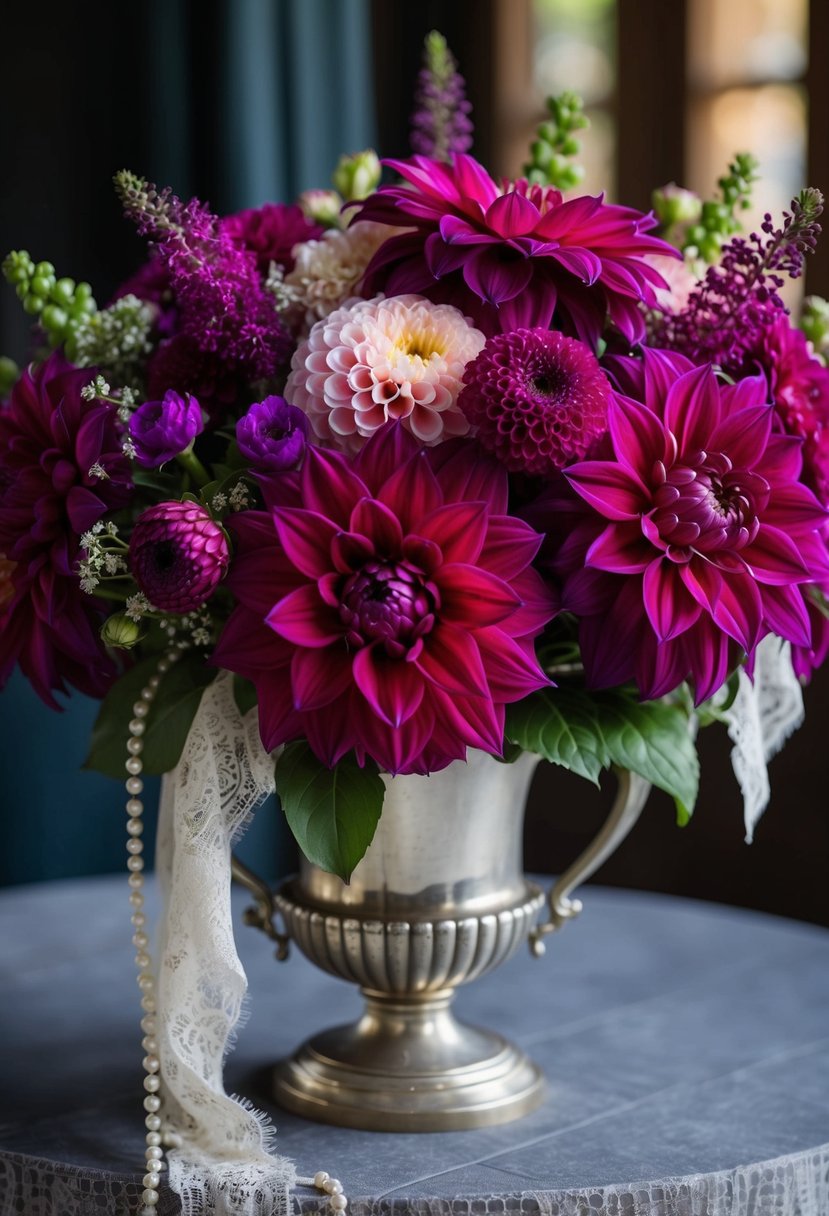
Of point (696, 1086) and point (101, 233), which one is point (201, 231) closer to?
point (696, 1086)

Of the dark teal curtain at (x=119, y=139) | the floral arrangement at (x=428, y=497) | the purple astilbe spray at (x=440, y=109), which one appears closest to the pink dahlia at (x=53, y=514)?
the floral arrangement at (x=428, y=497)

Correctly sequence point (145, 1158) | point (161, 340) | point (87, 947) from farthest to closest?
point (87, 947)
point (161, 340)
point (145, 1158)

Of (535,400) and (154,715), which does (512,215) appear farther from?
(154,715)

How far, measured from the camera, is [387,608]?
621 mm

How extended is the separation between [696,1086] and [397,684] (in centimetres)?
40

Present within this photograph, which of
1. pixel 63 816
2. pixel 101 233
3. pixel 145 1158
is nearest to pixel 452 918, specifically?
pixel 145 1158

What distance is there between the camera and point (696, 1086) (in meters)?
0.86

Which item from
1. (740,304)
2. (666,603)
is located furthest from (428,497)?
(740,304)

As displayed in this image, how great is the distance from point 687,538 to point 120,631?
0.92 ft

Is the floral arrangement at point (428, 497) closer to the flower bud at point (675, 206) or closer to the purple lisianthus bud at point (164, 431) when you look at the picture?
the purple lisianthus bud at point (164, 431)

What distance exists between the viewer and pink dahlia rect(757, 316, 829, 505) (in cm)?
75

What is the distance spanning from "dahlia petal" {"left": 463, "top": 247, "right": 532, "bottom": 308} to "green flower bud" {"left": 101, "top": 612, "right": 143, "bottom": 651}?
0.79 feet

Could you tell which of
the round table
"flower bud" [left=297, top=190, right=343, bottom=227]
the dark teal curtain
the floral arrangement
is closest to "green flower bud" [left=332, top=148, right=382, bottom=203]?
"flower bud" [left=297, top=190, right=343, bottom=227]

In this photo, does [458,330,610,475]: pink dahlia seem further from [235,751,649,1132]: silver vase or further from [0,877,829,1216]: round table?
[0,877,829,1216]: round table
